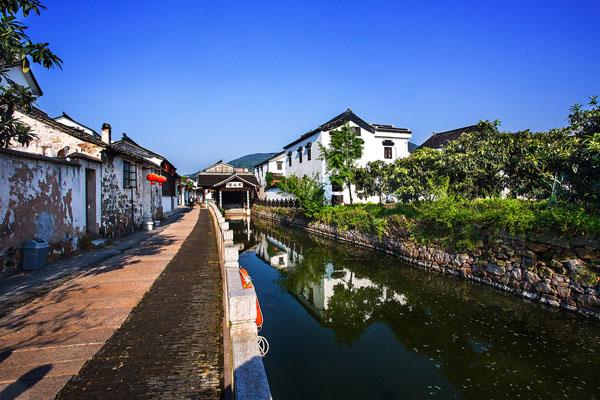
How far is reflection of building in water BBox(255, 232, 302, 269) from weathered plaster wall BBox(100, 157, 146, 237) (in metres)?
6.27

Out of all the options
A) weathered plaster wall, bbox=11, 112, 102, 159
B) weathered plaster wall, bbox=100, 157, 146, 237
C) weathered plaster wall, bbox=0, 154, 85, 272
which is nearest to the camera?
weathered plaster wall, bbox=0, 154, 85, 272

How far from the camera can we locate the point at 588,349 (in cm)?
604

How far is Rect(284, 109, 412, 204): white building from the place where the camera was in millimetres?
27047

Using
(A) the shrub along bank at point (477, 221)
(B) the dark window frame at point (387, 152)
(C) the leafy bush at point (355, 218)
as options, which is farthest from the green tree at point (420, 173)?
(B) the dark window frame at point (387, 152)

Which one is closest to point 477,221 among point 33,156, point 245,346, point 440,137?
point 245,346

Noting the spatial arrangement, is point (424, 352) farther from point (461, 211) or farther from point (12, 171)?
point (12, 171)

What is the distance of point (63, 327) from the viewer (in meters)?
4.54

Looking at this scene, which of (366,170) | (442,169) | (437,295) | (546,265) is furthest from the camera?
(366,170)

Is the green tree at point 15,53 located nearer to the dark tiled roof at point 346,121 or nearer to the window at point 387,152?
the dark tiled roof at point 346,121

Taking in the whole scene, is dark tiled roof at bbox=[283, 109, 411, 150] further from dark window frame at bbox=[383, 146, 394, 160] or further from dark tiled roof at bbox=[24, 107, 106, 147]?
dark tiled roof at bbox=[24, 107, 106, 147]

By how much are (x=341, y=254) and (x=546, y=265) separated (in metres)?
8.58

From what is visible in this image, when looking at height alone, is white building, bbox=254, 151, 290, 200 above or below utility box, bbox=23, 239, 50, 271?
above

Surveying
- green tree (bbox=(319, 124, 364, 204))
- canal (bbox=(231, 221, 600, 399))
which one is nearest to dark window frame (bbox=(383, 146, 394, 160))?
green tree (bbox=(319, 124, 364, 204))

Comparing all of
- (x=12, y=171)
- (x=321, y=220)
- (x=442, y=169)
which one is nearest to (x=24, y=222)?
(x=12, y=171)
